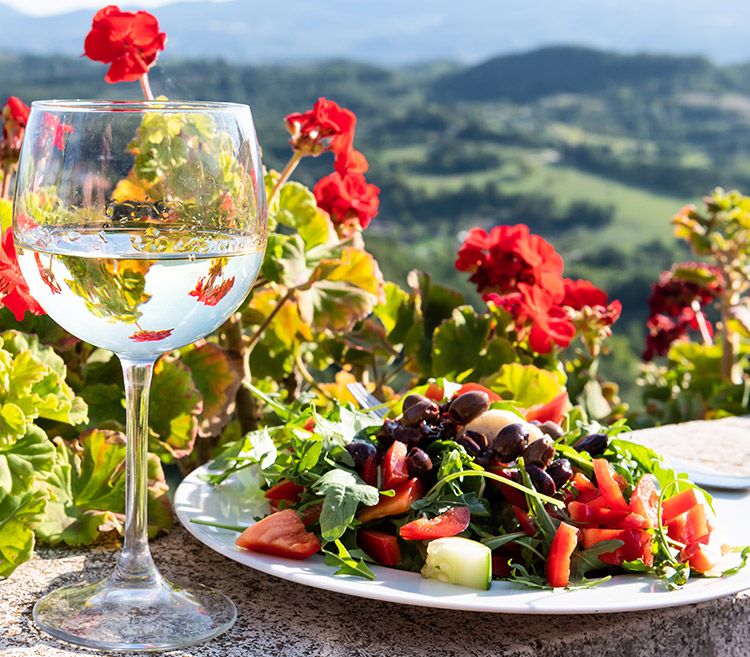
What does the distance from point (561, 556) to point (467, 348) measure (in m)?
0.79

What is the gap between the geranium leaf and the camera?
163cm

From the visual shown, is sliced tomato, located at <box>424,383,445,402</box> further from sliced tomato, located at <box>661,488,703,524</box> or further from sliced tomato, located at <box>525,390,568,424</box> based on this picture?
sliced tomato, located at <box>661,488,703,524</box>

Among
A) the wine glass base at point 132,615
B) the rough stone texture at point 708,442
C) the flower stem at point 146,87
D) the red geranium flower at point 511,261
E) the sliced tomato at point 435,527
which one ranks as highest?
the flower stem at point 146,87

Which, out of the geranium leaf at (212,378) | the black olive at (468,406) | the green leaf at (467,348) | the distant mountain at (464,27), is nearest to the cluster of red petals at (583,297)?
the green leaf at (467,348)

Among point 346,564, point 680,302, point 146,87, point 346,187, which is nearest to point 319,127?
point 346,187

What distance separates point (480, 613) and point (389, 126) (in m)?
35.7

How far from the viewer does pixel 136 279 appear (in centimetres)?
89

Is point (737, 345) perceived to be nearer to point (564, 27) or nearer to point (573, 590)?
point (573, 590)

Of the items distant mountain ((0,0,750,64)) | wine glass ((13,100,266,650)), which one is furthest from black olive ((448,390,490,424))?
distant mountain ((0,0,750,64))

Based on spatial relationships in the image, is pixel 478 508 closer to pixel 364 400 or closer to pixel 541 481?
pixel 541 481

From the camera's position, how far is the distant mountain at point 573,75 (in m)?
41.9

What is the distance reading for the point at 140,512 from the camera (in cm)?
104

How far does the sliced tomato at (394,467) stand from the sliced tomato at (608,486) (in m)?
0.21

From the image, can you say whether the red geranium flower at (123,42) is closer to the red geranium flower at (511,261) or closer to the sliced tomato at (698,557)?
the red geranium flower at (511,261)
